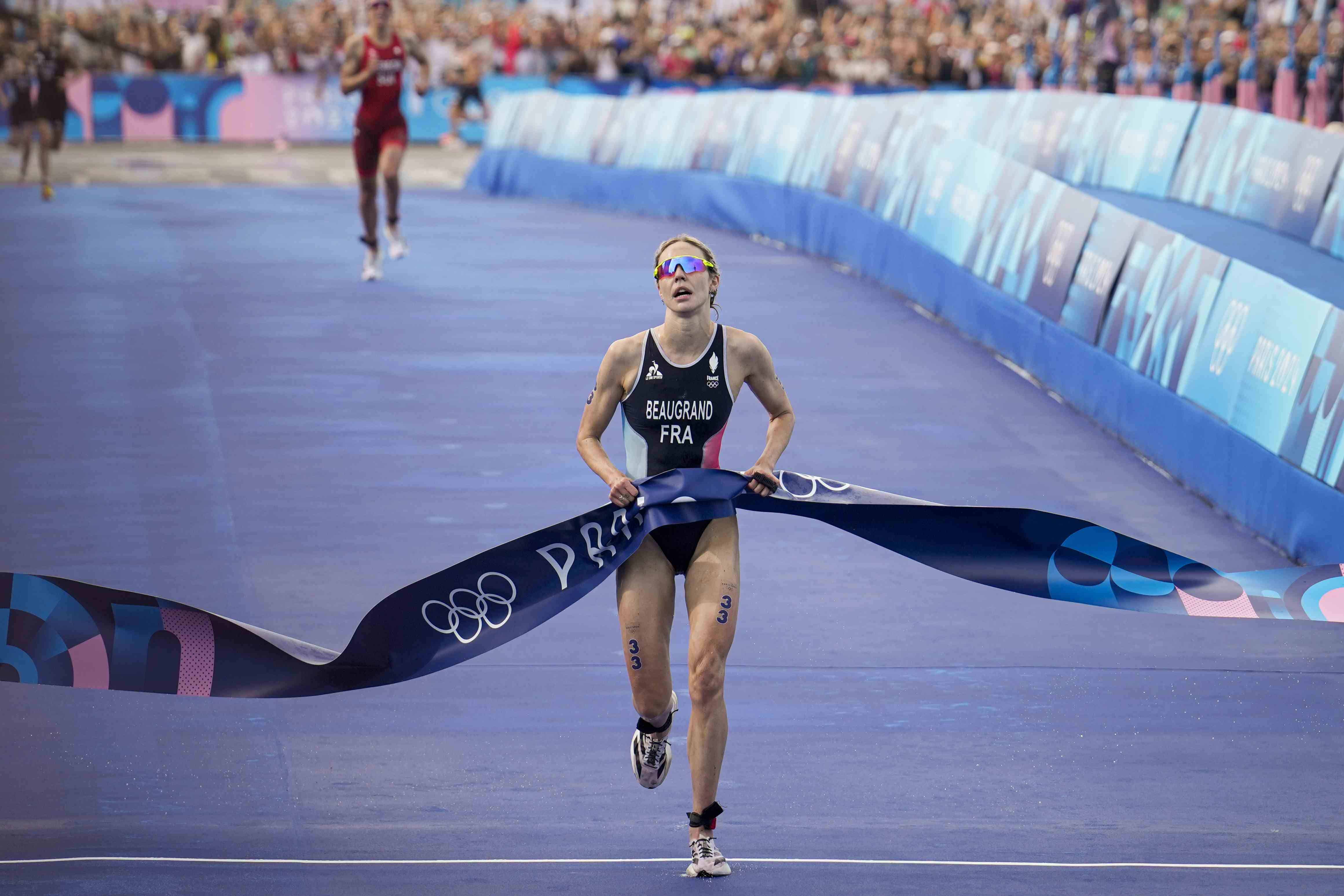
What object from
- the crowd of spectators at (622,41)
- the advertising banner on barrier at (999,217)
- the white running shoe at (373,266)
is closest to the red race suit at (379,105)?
the white running shoe at (373,266)

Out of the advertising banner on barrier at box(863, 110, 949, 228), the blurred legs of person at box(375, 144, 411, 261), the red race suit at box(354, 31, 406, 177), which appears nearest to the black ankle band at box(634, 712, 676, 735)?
the blurred legs of person at box(375, 144, 411, 261)

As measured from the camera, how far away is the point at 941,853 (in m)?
6.11

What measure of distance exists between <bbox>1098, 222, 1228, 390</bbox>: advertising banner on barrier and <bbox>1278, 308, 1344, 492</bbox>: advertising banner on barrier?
1603 millimetres

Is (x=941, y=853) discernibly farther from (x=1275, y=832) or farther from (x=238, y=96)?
(x=238, y=96)

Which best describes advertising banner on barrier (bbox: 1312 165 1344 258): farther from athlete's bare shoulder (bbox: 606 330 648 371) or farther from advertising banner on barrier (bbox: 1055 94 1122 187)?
athlete's bare shoulder (bbox: 606 330 648 371)

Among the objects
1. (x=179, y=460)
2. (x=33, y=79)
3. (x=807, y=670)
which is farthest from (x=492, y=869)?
(x=33, y=79)

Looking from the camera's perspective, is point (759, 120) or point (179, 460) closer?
point (179, 460)

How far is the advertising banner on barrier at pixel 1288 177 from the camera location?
16.3 metres

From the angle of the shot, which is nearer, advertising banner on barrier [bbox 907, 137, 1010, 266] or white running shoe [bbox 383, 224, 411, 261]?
advertising banner on barrier [bbox 907, 137, 1010, 266]

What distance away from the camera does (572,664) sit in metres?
8.17

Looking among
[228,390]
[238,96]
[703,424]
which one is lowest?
[238,96]

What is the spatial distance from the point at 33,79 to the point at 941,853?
25.2 meters

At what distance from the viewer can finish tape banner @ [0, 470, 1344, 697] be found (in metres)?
6.04

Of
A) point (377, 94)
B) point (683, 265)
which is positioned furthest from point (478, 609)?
point (377, 94)
